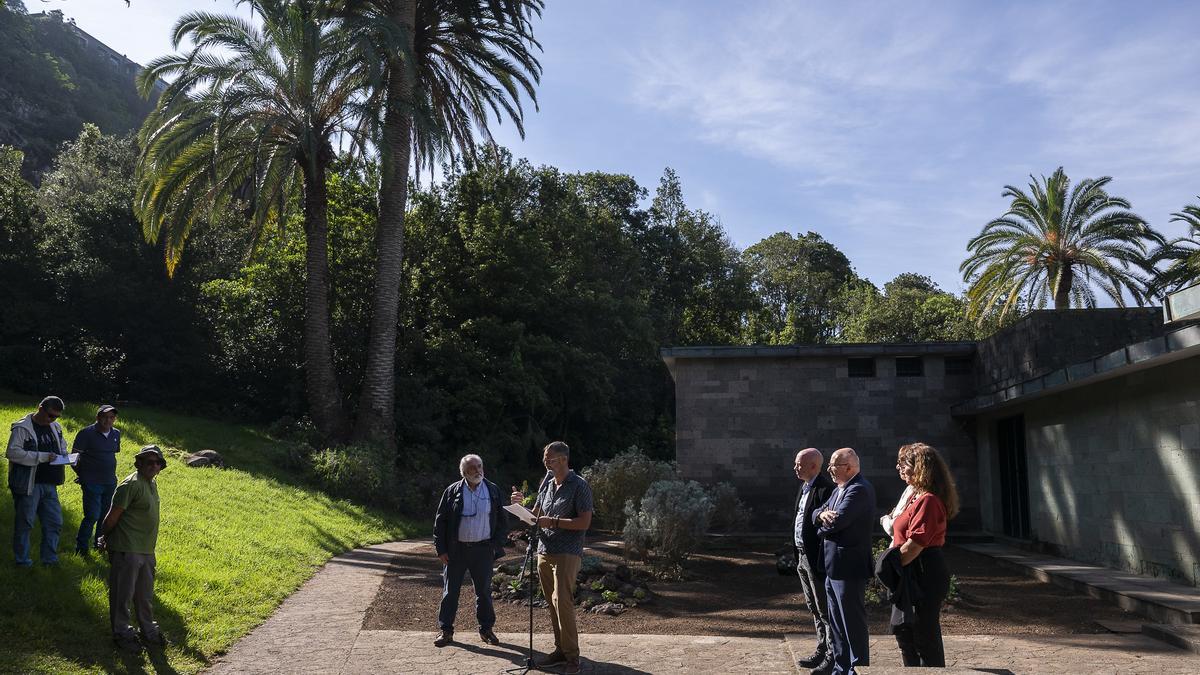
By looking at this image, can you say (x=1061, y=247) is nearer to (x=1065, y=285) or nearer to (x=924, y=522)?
(x=1065, y=285)

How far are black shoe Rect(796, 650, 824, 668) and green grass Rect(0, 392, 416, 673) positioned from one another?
4.67m

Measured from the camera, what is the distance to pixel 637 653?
23.6 ft

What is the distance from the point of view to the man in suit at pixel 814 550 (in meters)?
6.22


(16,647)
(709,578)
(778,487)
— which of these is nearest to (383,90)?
(778,487)

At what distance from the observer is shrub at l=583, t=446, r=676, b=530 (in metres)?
15.0

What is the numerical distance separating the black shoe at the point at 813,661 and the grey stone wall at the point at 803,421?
10.5 m

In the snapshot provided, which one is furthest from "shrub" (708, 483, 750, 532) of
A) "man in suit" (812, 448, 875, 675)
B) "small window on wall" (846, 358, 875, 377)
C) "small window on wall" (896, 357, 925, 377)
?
"man in suit" (812, 448, 875, 675)

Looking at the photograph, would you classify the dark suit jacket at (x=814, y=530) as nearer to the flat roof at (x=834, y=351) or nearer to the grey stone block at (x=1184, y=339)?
the grey stone block at (x=1184, y=339)

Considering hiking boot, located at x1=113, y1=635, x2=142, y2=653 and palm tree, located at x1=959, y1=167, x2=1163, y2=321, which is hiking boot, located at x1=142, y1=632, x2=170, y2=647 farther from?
palm tree, located at x1=959, y1=167, x2=1163, y2=321

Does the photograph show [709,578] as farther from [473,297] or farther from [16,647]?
[473,297]

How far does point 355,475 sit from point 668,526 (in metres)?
9.69

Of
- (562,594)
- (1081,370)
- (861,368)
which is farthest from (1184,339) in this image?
(861,368)

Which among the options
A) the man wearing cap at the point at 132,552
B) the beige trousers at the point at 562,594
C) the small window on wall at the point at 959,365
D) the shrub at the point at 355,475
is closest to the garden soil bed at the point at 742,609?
the beige trousers at the point at 562,594

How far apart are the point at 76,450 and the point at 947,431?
592 inches
